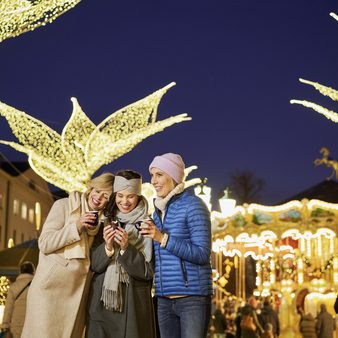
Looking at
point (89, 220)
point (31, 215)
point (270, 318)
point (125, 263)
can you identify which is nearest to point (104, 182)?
point (89, 220)

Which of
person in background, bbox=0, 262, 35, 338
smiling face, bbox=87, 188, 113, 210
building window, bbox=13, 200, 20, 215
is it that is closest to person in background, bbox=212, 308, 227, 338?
person in background, bbox=0, 262, 35, 338

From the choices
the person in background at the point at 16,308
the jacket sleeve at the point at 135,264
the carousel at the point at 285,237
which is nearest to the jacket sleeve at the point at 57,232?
the jacket sleeve at the point at 135,264

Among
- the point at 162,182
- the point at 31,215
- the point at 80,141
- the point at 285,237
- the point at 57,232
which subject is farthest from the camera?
the point at 31,215

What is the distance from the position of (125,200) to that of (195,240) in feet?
2.31

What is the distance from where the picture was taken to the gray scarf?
571 centimetres

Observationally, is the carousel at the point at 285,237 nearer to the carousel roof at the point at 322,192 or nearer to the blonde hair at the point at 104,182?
the carousel roof at the point at 322,192

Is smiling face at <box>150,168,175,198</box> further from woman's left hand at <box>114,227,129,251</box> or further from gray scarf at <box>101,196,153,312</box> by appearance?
woman's left hand at <box>114,227,129,251</box>

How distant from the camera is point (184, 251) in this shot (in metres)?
5.43

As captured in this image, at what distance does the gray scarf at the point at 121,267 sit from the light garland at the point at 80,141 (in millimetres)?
17563

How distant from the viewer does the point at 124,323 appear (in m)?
5.70

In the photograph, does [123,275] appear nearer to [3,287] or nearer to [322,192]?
Answer: [3,287]

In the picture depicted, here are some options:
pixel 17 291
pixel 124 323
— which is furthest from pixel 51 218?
pixel 17 291

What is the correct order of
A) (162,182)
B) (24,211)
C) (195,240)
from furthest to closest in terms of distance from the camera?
(24,211) < (162,182) < (195,240)

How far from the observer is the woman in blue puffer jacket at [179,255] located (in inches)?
215
